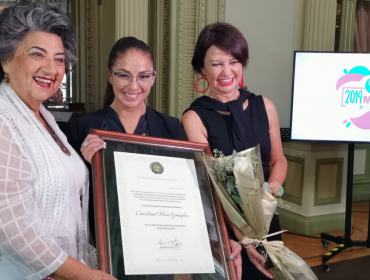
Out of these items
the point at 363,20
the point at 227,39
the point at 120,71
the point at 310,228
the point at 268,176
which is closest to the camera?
the point at 120,71

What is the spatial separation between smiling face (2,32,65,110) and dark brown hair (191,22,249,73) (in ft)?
2.47

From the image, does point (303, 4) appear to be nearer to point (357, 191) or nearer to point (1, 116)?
point (357, 191)

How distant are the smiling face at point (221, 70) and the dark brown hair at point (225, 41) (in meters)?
0.02

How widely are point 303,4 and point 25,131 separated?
4.03m

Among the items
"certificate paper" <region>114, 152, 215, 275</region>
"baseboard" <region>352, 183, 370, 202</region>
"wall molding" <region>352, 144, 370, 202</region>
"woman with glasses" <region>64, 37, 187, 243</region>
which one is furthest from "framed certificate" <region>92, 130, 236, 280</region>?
"baseboard" <region>352, 183, 370, 202</region>

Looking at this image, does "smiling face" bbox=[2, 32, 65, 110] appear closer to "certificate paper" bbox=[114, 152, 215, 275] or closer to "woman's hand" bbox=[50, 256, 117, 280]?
"certificate paper" bbox=[114, 152, 215, 275]

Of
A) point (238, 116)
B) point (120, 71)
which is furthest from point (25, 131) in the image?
point (238, 116)

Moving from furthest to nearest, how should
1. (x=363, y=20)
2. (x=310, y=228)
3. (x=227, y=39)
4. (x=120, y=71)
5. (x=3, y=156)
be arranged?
1. (x=363, y=20)
2. (x=310, y=228)
3. (x=227, y=39)
4. (x=120, y=71)
5. (x=3, y=156)

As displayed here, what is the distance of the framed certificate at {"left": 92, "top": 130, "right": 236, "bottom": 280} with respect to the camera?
3.97 feet

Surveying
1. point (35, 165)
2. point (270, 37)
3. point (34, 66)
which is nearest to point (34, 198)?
point (35, 165)

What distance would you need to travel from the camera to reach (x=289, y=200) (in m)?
4.54

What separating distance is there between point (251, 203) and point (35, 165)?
0.70 meters

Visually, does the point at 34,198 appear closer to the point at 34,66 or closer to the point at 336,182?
the point at 34,66
